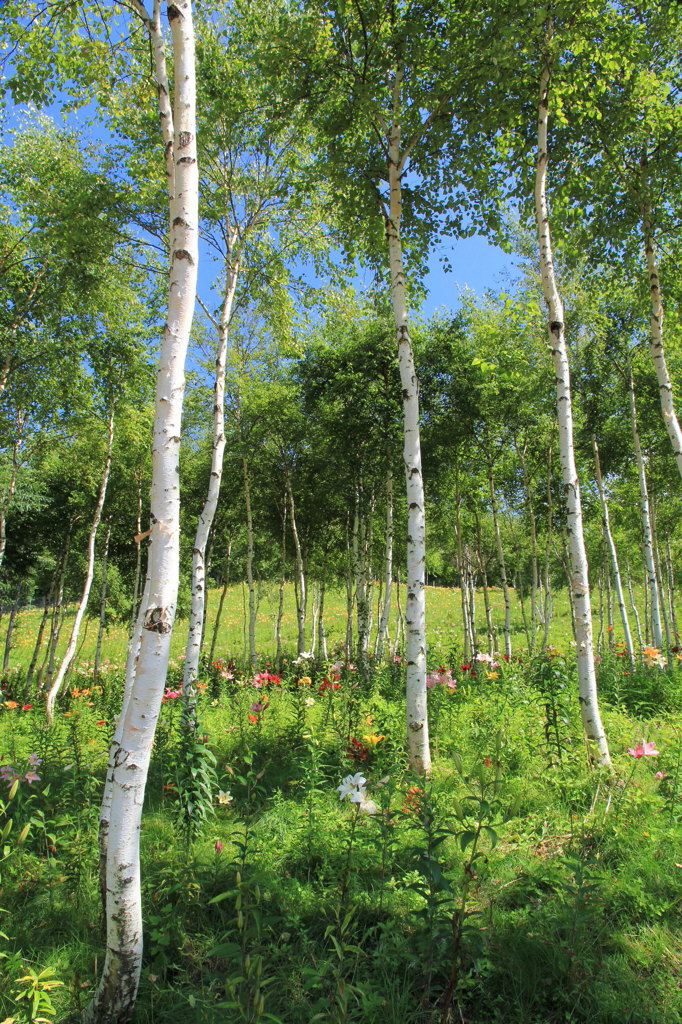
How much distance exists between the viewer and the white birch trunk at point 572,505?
4.74 m

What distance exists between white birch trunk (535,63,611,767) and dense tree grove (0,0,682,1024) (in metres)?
0.03

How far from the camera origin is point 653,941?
2768mm

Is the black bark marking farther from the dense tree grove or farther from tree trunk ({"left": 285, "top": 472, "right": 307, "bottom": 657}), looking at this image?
tree trunk ({"left": 285, "top": 472, "right": 307, "bottom": 657})

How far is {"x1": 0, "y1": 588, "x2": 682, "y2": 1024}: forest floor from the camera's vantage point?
2.49m

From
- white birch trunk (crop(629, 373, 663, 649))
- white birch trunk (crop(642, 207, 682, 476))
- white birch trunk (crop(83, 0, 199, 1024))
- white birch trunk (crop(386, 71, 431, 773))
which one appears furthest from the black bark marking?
white birch trunk (crop(629, 373, 663, 649))

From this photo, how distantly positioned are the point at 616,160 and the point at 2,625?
40880mm

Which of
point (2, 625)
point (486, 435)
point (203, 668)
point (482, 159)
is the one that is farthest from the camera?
point (2, 625)

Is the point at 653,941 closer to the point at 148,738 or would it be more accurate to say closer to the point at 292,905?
the point at 292,905

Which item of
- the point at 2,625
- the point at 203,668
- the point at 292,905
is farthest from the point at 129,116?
the point at 2,625

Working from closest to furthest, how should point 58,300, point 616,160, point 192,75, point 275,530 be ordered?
point 192,75 < point 616,160 < point 58,300 < point 275,530

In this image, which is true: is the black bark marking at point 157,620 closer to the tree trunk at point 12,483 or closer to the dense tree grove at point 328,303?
the dense tree grove at point 328,303

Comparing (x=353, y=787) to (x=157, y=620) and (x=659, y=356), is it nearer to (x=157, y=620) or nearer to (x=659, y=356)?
(x=157, y=620)

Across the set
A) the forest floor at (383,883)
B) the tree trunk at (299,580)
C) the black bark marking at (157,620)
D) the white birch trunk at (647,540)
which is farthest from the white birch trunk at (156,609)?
the tree trunk at (299,580)

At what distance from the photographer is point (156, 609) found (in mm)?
2643
